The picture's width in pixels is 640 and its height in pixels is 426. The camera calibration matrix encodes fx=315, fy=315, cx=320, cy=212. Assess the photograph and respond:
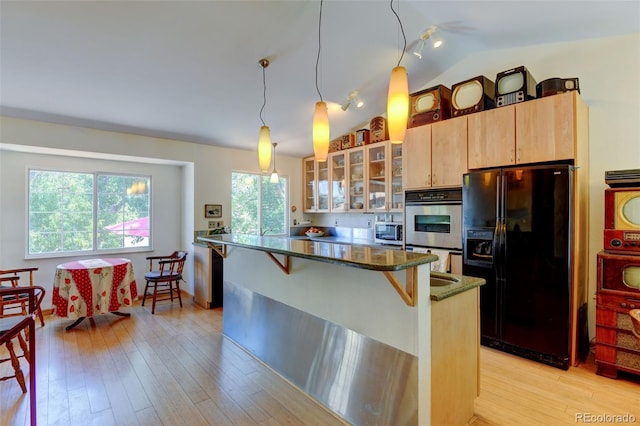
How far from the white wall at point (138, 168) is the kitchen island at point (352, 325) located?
2.39 meters

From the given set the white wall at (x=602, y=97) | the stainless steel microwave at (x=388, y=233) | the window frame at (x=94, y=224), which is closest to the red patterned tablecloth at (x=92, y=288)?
the window frame at (x=94, y=224)

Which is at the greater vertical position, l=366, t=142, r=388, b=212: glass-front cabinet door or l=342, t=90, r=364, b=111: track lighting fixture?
l=342, t=90, r=364, b=111: track lighting fixture

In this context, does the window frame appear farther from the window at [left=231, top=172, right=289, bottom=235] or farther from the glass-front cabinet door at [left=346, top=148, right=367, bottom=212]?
the glass-front cabinet door at [left=346, top=148, right=367, bottom=212]

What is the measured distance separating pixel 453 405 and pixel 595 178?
2.60 meters

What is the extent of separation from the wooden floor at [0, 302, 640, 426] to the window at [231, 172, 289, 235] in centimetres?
236

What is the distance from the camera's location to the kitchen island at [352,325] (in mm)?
1674

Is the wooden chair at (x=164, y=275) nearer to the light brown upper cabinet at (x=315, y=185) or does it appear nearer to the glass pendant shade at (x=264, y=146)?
the light brown upper cabinet at (x=315, y=185)

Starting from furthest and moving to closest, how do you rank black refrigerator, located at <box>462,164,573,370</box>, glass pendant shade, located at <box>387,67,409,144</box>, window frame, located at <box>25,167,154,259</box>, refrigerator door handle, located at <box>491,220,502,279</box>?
window frame, located at <box>25,167,154,259</box>, refrigerator door handle, located at <box>491,220,502,279</box>, black refrigerator, located at <box>462,164,573,370</box>, glass pendant shade, located at <box>387,67,409,144</box>

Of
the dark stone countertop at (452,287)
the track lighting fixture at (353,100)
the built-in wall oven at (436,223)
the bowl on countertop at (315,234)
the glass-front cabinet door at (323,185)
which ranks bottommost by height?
the dark stone countertop at (452,287)

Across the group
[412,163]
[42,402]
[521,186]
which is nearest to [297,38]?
[412,163]

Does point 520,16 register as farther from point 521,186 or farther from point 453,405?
point 453,405

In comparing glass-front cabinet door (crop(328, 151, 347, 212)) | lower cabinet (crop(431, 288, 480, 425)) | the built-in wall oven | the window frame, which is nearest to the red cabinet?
the built-in wall oven

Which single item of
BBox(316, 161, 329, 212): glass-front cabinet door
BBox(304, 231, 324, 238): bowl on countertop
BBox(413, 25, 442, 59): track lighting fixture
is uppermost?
BBox(413, 25, 442, 59): track lighting fixture

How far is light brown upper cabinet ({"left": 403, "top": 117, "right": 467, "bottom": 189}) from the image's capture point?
10.9 feet
